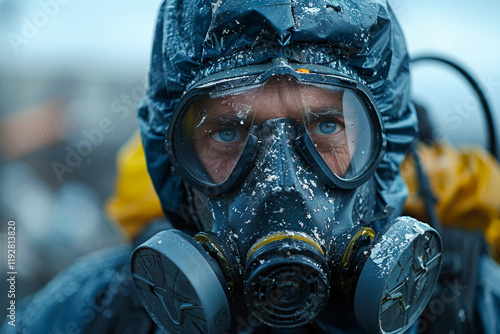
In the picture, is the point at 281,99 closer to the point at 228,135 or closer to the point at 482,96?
the point at 228,135

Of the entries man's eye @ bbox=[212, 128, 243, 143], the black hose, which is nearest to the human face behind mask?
man's eye @ bbox=[212, 128, 243, 143]

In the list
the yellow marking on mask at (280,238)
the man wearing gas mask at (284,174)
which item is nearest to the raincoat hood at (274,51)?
the man wearing gas mask at (284,174)

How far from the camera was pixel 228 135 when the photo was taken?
159 cm

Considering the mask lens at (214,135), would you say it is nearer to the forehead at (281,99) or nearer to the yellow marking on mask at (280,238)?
the forehead at (281,99)

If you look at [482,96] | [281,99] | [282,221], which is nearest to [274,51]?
[281,99]

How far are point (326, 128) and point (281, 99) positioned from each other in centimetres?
19

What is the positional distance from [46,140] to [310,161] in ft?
15.5

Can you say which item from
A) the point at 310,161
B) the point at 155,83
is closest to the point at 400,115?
the point at 310,161

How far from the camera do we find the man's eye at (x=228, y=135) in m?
1.57

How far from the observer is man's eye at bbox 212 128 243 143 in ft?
5.15

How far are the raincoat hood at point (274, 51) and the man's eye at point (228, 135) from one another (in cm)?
19

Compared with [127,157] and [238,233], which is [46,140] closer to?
[127,157]

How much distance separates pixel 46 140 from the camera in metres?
5.45

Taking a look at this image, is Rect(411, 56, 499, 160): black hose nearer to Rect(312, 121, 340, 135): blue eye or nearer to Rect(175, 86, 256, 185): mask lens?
Rect(312, 121, 340, 135): blue eye
